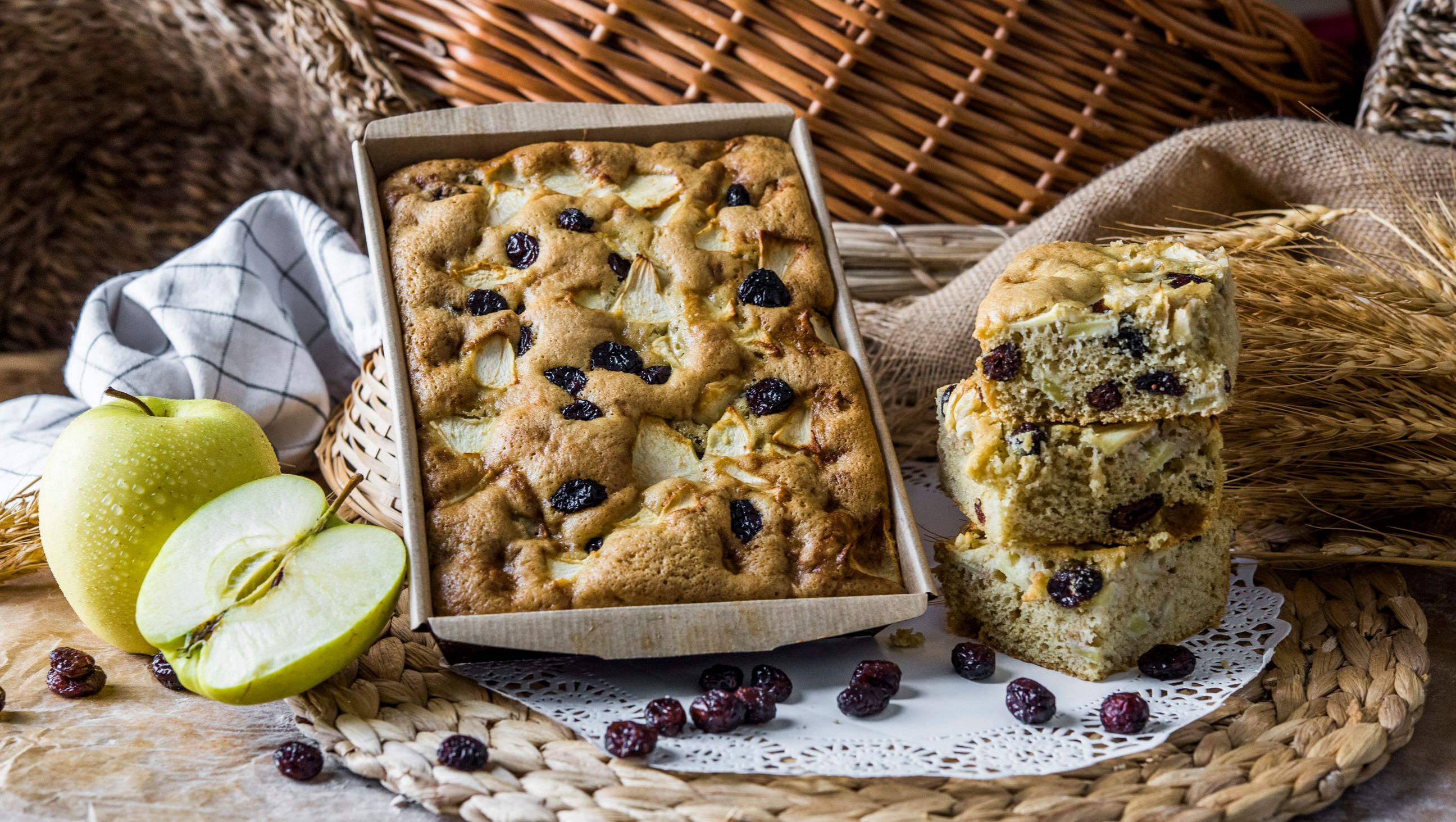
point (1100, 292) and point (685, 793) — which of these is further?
point (1100, 292)

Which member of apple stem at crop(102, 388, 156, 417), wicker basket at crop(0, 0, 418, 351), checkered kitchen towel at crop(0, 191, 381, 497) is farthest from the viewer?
wicker basket at crop(0, 0, 418, 351)

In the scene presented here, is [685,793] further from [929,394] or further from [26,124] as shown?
[26,124]

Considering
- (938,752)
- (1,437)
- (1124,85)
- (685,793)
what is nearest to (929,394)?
(1124,85)

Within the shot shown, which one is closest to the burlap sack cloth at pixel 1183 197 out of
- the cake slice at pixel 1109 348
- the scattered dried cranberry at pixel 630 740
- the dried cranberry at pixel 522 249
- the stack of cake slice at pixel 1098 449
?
the stack of cake slice at pixel 1098 449

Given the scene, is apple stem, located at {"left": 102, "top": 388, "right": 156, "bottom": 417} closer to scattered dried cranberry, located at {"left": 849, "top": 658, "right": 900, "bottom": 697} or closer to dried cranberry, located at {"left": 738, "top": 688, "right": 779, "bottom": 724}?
dried cranberry, located at {"left": 738, "top": 688, "right": 779, "bottom": 724}

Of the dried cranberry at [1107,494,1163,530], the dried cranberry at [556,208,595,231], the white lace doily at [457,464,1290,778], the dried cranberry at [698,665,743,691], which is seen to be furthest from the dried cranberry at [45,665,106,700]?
the dried cranberry at [1107,494,1163,530]
